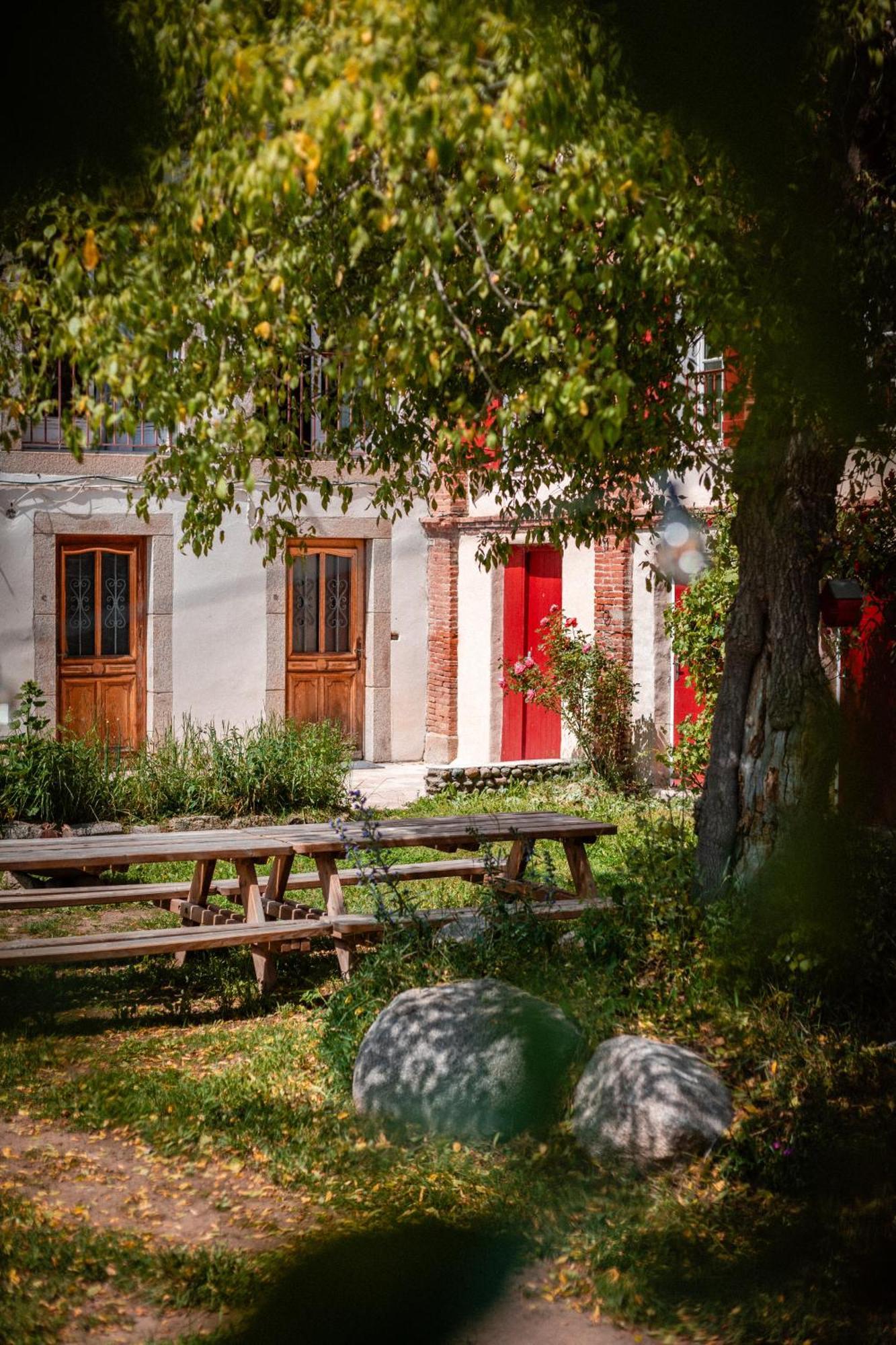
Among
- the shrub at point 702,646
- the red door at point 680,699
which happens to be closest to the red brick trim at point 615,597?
the red door at point 680,699

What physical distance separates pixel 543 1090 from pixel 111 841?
8.68ft

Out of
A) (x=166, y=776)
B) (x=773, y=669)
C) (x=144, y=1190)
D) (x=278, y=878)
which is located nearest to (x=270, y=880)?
(x=278, y=878)

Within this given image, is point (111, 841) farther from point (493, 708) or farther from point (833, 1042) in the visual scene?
point (493, 708)

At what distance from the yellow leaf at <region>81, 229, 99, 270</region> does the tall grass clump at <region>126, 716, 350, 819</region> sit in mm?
6788

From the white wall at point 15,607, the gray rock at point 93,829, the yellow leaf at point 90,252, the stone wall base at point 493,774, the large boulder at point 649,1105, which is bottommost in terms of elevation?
the large boulder at point 649,1105

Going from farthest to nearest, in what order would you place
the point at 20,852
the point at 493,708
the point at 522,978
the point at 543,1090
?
the point at 493,708 < the point at 20,852 < the point at 522,978 < the point at 543,1090

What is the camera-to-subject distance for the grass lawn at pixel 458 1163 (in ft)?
11.7

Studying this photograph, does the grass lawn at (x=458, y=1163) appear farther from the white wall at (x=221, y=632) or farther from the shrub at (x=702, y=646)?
the white wall at (x=221, y=632)

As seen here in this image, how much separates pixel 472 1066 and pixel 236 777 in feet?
20.9

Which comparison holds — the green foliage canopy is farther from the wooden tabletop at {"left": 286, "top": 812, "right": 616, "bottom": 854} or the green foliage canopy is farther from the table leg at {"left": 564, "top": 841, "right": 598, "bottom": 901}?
the table leg at {"left": 564, "top": 841, "right": 598, "bottom": 901}

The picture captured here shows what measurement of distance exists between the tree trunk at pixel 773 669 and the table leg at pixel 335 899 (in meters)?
1.66

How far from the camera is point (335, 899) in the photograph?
636 cm

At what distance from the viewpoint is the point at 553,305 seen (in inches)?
183

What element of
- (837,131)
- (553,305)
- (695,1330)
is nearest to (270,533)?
(553,305)
